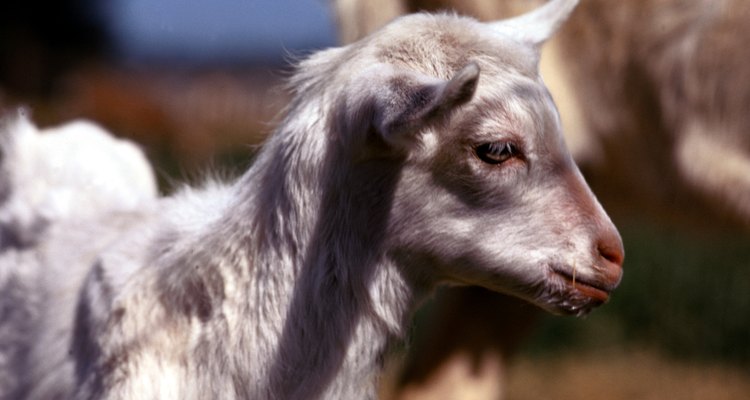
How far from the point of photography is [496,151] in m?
3.13

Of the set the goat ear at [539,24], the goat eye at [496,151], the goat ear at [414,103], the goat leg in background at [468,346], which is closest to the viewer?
→ the goat ear at [414,103]

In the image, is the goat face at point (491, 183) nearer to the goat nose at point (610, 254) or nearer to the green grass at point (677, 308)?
the goat nose at point (610, 254)

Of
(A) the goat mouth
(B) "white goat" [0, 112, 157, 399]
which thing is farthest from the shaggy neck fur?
(B) "white goat" [0, 112, 157, 399]

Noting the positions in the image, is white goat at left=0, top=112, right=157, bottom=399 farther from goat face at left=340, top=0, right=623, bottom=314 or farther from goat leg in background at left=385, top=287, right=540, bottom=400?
goat leg in background at left=385, top=287, right=540, bottom=400

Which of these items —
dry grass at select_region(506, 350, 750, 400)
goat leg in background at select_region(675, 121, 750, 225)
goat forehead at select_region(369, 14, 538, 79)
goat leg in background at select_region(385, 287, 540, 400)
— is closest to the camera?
goat forehead at select_region(369, 14, 538, 79)

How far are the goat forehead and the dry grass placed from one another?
472cm

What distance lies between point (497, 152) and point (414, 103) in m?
0.25

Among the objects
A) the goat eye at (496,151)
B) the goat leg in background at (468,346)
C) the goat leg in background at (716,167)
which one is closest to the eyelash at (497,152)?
the goat eye at (496,151)

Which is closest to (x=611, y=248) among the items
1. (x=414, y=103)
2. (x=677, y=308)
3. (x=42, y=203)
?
(x=414, y=103)

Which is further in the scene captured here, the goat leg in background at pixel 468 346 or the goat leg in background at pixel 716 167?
the goat leg in background at pixel 468 346

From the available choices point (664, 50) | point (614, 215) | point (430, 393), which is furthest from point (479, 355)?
point (664, 50)

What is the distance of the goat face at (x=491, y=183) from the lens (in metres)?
3.13

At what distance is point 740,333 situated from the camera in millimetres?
8719

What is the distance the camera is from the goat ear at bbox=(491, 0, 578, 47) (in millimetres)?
3629
